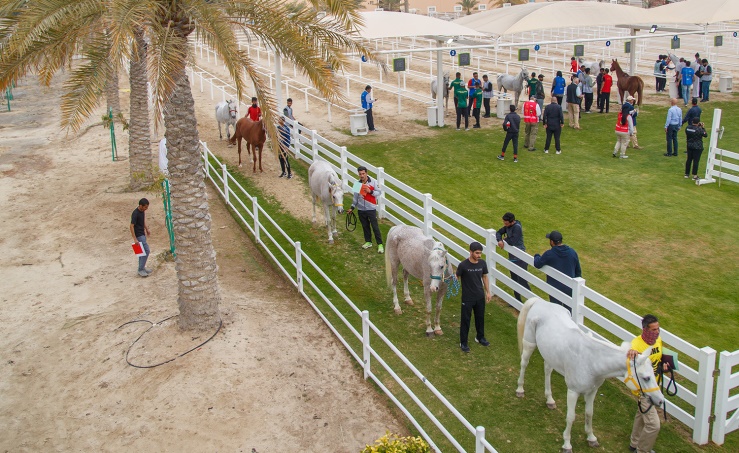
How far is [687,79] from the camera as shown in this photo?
23.6 metres

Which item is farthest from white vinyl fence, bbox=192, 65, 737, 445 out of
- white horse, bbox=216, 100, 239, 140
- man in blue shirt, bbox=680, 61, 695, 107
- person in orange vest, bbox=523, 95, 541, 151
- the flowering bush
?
man in blue shirt, bbox=680, 61, 695, 107

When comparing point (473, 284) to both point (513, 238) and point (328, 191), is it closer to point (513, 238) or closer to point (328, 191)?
point (513, 238)

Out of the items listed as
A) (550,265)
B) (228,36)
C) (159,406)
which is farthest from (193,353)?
(550,265)

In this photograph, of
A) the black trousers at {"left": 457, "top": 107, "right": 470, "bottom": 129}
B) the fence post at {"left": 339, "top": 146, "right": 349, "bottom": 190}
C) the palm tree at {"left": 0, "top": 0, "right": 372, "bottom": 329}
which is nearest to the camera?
the palm tree at {"left": 0, "top": 0, "right": 372, "bottom": 329}

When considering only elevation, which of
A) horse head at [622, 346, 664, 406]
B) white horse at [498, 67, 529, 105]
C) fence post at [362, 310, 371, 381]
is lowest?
fence post at [362, 310, 371, 381]

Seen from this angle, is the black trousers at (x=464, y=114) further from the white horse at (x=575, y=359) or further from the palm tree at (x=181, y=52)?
the white horse at (x=575, y=359)

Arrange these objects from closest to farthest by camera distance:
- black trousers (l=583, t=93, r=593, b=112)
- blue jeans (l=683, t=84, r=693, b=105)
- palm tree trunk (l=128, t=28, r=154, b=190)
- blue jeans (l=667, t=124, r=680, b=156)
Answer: palm tree trunk (l=128, t=28, r=154, b=190) < blue jeans (l=667, t=124, r=680, b=156) < black trousers (l=583, t=93, r=593, b=112) < blue jeans (l=683, t=84, r=693, b=105)

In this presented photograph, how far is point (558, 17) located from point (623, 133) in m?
7.53

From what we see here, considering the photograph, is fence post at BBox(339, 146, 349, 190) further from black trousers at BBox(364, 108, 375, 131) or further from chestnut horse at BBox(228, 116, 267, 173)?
black trousers at BBox(364, 108, 375, 131)

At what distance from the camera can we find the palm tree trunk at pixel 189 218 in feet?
33.6

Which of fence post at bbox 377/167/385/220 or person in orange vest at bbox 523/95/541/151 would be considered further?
person in orange vest at bbox 523/95/541/151

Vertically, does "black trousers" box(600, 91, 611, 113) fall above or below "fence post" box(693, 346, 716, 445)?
above

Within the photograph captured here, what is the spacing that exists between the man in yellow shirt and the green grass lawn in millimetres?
328

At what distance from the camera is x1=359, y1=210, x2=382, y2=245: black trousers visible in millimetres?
13672
